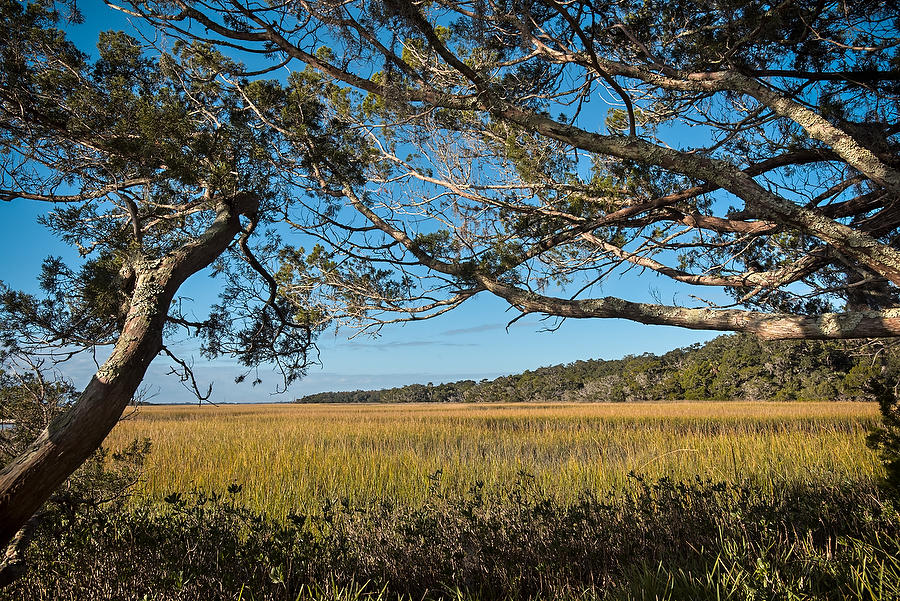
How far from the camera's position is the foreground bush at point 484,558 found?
8.09 ft

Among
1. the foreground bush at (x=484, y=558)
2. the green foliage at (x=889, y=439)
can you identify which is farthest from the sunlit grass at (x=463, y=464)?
the green foliage at (x=889, y=439)

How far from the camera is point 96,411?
2043mm

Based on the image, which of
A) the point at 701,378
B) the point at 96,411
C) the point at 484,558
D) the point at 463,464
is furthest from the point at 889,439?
the point at 701,378

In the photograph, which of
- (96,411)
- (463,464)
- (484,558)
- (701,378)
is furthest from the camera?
(701,378)

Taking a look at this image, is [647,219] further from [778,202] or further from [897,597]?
[897,597]

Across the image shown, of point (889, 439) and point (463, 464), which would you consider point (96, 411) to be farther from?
point (889, 439)

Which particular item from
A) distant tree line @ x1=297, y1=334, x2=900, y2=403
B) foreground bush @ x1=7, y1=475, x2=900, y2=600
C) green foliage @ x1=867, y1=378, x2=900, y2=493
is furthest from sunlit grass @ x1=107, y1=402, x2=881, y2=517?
distant tree line @ x1=297, y1=334, x2=900, y2=403

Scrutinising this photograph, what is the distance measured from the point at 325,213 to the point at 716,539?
4.39 m

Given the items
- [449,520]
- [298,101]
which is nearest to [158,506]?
[449,520]

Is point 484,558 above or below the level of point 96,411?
below

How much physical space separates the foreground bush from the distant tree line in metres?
9.63

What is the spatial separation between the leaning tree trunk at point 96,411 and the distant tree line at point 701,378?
1315 centimetres

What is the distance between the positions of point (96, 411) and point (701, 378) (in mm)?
43936

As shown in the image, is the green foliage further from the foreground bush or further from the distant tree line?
the distant tree line
